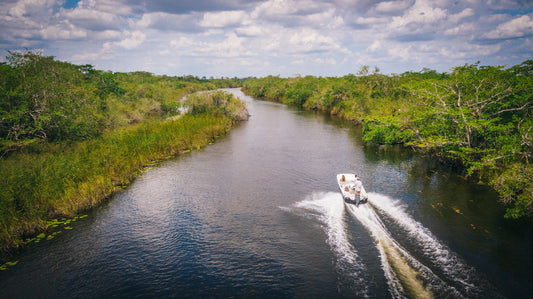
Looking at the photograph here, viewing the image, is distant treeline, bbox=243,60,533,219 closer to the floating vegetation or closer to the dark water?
the dark water

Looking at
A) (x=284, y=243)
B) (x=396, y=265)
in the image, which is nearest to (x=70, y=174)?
(x=284, y=243)

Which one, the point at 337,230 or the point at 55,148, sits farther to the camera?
the point at 55,148

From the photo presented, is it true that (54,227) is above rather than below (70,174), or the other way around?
below

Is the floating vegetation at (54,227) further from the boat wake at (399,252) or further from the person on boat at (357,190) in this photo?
the person on boat at (357,190)

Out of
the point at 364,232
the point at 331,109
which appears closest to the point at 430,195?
the point at 364,232

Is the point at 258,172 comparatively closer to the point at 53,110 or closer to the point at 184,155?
the point at 184,155

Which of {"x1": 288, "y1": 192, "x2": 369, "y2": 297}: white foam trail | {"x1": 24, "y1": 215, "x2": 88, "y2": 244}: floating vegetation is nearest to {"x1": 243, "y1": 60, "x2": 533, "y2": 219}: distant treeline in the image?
{"x1": 288, "y1": 192, "x2": 369, "y2": 297}: white foam trail

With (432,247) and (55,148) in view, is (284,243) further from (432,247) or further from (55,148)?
(55,148)
